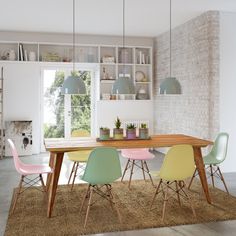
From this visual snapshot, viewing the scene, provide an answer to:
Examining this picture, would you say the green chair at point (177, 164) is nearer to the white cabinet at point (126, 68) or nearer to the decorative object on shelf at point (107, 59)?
the white cabinet at point (126, 68)

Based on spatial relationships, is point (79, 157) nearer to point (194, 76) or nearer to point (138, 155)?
point (138, 155)

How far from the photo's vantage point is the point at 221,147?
472 centimetres

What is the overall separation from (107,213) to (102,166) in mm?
736

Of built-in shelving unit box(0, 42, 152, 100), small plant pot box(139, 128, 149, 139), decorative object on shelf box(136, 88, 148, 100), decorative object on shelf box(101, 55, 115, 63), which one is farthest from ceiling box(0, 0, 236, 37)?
small plant pot box(139, 128, 149, 139)

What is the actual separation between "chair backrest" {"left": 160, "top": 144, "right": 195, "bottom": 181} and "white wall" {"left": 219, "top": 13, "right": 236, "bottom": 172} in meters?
2.49

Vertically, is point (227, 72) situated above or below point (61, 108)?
above

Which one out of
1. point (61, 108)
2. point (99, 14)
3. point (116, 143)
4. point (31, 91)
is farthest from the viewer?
point (61, 108)

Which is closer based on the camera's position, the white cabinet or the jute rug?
the jute rug

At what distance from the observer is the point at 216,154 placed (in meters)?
4.82

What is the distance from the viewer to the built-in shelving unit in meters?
8.01

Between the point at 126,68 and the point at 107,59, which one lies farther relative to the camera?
the point at 126,68

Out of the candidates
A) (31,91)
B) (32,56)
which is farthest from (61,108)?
(32,56)

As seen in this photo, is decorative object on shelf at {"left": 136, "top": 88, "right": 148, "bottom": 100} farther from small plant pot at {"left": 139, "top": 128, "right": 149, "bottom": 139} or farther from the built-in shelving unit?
small plant pot at {"left": 139, "top": 128, "right": 149, "bottom": 139}

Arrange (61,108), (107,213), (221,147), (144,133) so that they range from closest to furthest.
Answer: (107,213)
(144,133)
(221,147)
(61,108)
